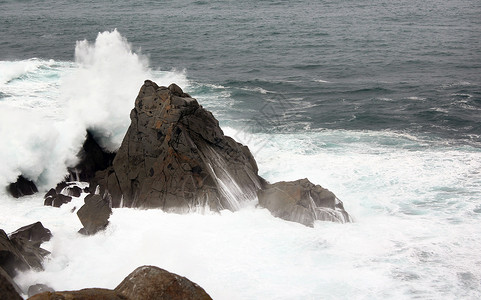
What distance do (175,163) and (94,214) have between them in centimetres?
340

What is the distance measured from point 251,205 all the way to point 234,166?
1.74 m

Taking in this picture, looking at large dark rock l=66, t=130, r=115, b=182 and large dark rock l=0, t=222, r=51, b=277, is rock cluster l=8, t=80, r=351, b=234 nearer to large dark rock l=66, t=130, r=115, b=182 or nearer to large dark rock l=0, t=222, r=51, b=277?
large dark rock l=66, t=130, r=115, b=182

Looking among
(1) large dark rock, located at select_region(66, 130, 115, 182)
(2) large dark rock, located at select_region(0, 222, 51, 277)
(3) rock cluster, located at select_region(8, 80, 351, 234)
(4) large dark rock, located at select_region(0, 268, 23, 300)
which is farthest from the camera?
(1) large dark rock, located at select_region(66, 130, 115, 182)

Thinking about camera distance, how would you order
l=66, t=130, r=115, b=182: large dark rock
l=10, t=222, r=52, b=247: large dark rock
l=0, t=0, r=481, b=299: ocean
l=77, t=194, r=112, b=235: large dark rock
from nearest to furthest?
l=0, t=0, r=481, b=299: ocean
l=10, t=222, r=52, b=247: large dark rock
l=77, t=194, r=112, b=235: large dark rock
l=66, t=130, r=115, b=182: large dark rock

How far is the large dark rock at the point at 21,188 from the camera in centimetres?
2006

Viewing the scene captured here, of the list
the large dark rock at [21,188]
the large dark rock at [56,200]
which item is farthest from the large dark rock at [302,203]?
the large dark rock at [21,188]

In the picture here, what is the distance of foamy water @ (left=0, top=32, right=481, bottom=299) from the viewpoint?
1488 cm

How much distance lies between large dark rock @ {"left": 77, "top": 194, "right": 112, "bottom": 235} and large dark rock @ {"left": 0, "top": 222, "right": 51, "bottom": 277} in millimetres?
1290

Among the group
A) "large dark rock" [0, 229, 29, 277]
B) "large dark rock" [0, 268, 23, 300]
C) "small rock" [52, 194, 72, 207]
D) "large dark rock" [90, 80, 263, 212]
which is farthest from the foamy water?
"large dark rock" [0, 268, 23, 300]

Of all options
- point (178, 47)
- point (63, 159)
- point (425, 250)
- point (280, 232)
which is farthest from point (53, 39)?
point (425, 250)

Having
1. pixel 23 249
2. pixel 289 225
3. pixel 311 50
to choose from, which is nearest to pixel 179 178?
pixel 289 225

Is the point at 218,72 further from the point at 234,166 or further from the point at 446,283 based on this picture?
the point at 446,283

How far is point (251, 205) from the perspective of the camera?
1944cm

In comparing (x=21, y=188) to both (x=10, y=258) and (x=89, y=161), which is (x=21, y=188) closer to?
(x=89, y=161)
